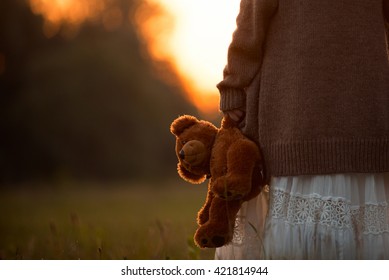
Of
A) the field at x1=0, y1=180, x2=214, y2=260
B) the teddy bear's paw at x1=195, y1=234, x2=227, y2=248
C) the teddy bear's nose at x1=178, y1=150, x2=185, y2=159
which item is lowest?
the field at x1=0, y1=180, x2=214, y2=260

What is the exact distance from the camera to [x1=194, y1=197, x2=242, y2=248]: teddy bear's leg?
294cm

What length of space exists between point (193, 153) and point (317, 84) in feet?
2.19

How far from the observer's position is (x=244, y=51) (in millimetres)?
3053

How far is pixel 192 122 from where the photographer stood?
3.15 m

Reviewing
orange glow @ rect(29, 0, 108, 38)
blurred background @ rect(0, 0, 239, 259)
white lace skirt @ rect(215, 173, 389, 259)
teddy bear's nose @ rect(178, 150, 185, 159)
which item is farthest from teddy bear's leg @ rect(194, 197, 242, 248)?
orange glow @ rect(29, 0, 108, 38)

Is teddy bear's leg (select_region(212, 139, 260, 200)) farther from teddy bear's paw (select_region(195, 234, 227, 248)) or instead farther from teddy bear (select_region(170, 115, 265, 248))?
teddy bear's paw (select_region(195, 234, 227, 248))

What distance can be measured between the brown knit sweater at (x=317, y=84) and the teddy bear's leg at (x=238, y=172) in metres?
0.11

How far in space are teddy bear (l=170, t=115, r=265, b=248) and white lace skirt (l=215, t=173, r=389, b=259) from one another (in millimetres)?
130

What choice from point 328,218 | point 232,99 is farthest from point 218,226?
point 232,99

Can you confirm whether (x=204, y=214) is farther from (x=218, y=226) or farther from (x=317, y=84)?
(x=317, y=84)

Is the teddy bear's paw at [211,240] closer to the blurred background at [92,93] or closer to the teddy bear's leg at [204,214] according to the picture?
the teddy bear's leg at [204,214]

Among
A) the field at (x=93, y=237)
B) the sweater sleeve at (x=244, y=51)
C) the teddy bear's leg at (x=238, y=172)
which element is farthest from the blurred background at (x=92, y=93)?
the teddy bear's leg at (x=238, y=172)
